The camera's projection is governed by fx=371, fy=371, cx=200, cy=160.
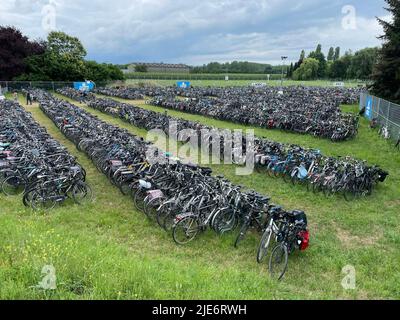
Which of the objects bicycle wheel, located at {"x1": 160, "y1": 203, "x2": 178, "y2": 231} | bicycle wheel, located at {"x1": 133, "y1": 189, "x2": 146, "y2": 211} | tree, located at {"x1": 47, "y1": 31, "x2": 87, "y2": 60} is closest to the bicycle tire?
bicycle wheel, located at {"x1": 160, "y1": 203, "x2": 178, "y2": 231}

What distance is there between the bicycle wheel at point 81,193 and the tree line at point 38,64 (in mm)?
40542

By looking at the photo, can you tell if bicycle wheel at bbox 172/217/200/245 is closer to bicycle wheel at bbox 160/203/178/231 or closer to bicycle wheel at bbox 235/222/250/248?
bicycle wheel at bbox 160/203/178/231

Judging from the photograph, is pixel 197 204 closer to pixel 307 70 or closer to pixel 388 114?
pixel 388 114

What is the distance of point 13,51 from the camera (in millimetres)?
46094

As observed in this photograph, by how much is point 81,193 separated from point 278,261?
511 cm

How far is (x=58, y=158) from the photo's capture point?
1009cm

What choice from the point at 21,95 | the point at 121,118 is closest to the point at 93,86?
the point at 21,95

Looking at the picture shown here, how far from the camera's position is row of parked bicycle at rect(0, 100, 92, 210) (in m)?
8.31

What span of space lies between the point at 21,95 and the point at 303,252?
38.3 meters

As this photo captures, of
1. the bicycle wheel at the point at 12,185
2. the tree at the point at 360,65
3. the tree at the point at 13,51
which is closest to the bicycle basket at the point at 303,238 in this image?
the bicycle wheel at the point at 12,185

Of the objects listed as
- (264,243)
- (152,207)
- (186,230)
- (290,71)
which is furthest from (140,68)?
(264,243)

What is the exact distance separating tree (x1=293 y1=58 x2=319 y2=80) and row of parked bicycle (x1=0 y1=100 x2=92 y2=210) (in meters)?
84.0

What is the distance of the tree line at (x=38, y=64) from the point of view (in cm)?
4472

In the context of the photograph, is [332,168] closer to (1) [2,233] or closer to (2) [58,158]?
(2) [58,158]
